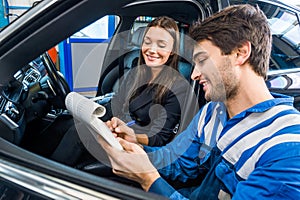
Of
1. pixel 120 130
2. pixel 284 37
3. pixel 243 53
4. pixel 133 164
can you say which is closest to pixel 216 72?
pixel 243 53

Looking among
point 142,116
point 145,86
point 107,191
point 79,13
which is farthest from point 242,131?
point 145,86

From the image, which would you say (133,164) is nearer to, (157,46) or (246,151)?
(246,151)

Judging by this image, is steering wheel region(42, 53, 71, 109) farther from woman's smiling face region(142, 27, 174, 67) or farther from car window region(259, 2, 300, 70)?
car window region(259, 2, 300, 70)

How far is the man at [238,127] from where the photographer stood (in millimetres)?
751

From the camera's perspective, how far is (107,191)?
65 cm

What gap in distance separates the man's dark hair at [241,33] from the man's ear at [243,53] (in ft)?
0.04

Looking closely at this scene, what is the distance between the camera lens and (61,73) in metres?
2.01

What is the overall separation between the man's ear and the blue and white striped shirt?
16 centimetres

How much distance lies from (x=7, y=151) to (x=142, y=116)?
1.00 metres

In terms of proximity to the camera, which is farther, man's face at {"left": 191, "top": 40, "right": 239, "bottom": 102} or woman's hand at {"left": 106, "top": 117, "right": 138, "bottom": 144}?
woman's hand at {"left": 106, "top": 117, "right": 138, "bottom": 144}

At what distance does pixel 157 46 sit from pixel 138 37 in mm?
377

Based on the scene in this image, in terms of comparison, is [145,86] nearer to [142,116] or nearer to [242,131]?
[142,116]

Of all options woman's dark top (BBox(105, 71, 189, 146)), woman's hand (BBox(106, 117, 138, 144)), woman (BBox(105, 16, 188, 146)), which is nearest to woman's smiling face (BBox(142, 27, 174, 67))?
woman (BBox(105, 16, 188, 146))

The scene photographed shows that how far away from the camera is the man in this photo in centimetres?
75
